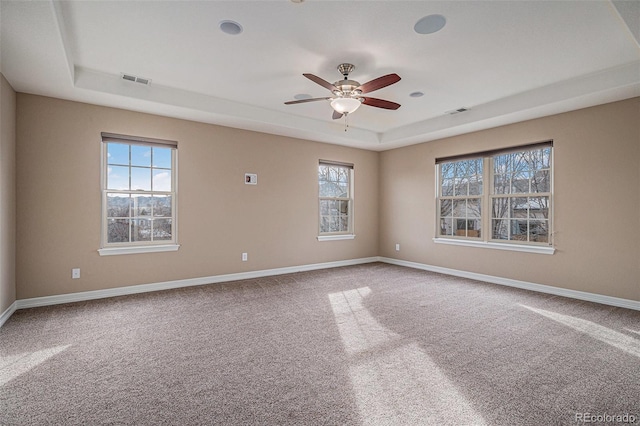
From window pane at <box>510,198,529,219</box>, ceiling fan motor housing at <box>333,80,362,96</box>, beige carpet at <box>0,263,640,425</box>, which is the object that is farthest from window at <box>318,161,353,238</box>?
window pane at <box>510,198,529,219</box>

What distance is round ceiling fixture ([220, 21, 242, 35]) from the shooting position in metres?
2.66

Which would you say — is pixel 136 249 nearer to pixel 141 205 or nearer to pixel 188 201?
pixel 141 205

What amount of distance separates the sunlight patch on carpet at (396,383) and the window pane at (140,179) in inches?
134

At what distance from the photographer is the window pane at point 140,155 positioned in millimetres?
4449

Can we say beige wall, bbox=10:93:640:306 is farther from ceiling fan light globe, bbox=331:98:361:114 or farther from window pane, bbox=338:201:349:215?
ceiling fan light globe, bbox=331:98:361:114

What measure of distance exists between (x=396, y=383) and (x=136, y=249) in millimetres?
3841

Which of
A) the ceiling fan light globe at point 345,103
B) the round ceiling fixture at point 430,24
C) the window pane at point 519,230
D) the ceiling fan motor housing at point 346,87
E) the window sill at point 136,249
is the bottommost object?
the window sill at point 136,249

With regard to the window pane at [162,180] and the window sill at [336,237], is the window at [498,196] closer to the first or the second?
the window sill at [336,237]

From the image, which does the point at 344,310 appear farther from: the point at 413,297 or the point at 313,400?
the point at 313,400

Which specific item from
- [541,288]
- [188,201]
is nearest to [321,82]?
[188,201]

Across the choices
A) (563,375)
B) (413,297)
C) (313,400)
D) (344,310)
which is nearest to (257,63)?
(344,310)

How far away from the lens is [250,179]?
5.37 metres

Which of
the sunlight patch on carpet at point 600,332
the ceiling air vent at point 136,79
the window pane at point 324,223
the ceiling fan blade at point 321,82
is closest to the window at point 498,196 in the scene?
the sunlight patch on carpet at point 600,332

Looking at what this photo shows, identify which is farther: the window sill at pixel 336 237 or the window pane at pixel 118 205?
the window sill at pixel 336 237
